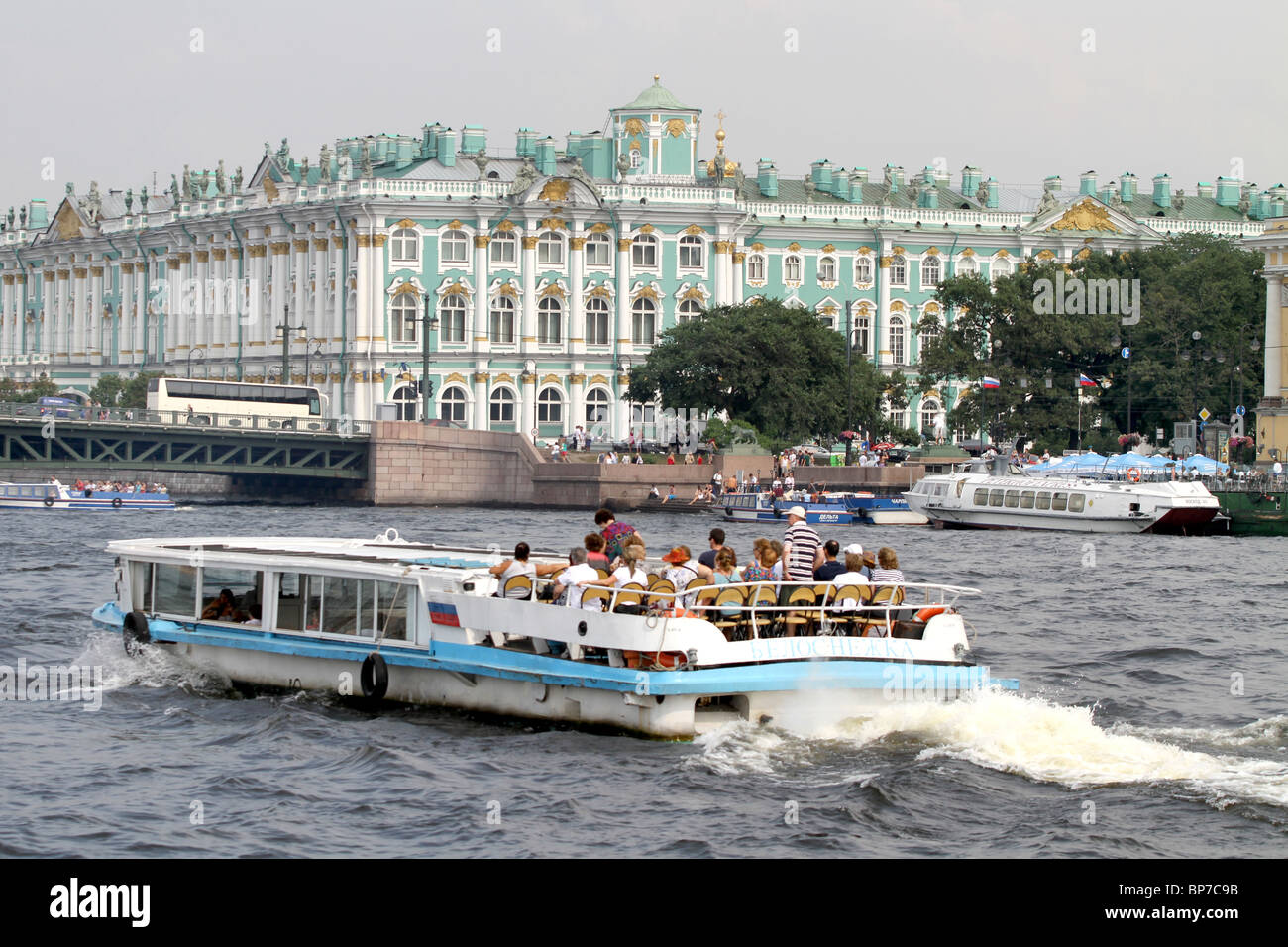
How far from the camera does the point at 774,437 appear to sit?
7319 centimetres

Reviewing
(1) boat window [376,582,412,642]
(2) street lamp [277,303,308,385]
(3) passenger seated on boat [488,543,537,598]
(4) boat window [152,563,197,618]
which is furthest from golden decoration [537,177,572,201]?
(3) passenger seated on boat [488,543,537,598]

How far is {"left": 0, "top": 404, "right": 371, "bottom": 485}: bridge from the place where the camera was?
63.6m

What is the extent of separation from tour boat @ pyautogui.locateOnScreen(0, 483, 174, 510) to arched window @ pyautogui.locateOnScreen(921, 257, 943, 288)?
126 ft

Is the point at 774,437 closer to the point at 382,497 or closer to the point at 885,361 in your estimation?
the point at 382,497

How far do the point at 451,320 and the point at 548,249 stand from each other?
488cm

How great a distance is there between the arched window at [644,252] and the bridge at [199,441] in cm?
1782

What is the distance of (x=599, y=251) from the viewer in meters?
85.8

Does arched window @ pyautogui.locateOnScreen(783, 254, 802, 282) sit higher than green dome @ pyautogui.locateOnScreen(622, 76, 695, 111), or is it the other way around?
green dome @ pyautogui.locateOnScreen(622, 76, 695, 111)

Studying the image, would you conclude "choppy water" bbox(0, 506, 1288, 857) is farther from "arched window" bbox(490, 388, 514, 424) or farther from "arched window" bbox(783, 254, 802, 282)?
"arched window" bbox(783, 254, 802, 282)

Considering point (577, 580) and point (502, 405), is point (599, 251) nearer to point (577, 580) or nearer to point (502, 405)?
point (502, 405)

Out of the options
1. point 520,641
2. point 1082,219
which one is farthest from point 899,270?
point 520,641

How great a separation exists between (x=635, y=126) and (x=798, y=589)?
71.3 meters

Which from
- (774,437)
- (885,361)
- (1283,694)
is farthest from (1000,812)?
(885,361)

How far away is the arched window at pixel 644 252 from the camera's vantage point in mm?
86062
